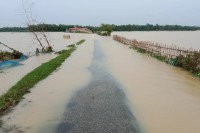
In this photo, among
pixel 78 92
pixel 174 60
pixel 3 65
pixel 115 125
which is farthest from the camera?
pixel 3 65

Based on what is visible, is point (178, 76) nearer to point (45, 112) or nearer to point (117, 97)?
point (117, 97)

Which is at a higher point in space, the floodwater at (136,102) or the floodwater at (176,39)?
the floodwater at (136,102)

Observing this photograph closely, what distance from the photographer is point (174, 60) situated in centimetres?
2262

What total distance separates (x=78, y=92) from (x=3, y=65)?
13314mm

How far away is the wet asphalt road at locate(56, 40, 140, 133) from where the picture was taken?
27.0ft

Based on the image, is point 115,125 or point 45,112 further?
point 45,112

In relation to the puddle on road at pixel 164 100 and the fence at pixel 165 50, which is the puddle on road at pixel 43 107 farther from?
the fence at pixel 165 50

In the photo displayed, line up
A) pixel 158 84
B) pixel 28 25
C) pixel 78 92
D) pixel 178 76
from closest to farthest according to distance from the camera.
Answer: pixel 78 92 → pixel 158 84 → pixel 178 76 → pixel 28 25

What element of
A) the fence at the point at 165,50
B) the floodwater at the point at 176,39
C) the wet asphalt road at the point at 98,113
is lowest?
the floodwater at the point at 176,39

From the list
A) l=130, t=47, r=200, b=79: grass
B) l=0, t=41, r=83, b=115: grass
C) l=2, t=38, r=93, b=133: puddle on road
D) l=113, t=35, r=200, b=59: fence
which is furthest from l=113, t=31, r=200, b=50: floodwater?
l=2, t=38, r=93, b=133: puddle on road

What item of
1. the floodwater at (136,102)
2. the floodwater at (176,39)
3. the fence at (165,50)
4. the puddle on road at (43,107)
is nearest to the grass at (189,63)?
the fence at (165,50)

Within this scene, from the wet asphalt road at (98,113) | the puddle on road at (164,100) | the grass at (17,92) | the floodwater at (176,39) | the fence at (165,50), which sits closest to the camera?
the wet asphalt road at (98,113)

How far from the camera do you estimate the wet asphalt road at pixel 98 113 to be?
824 centimetres

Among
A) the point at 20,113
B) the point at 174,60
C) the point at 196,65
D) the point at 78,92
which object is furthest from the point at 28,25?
the point at 20,113
